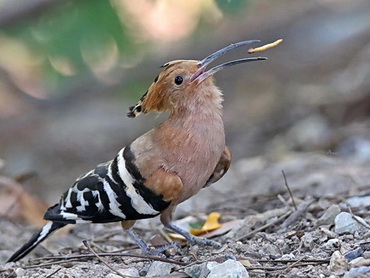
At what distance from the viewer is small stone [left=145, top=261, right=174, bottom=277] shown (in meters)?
3.39

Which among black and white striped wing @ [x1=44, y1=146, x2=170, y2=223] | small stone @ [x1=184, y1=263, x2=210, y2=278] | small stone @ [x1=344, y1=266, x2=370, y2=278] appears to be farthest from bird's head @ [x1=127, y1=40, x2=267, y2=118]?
small stone @ [x1=344, y1=266, x2=370, y2=278]

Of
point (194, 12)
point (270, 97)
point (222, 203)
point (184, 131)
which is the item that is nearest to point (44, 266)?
point (184, 131)

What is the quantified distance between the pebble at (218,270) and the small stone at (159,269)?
0.11m

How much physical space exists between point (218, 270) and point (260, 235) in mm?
830

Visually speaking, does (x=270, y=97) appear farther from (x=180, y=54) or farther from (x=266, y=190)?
(x=266, y=190)

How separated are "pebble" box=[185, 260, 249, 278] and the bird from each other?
426 mm

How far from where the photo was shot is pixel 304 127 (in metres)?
7.66

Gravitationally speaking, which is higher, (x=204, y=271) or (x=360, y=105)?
(x=204, y=271)

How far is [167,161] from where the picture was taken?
3.67 meters

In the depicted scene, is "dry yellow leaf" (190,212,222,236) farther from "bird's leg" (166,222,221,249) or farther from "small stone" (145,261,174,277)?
"small stone" (145,261,174,277)

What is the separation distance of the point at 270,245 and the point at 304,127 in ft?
13.2

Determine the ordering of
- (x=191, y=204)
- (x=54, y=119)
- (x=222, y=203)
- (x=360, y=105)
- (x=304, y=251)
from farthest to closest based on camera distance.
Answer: (x=54, y=119) < (x=360, y=105) < (x=191, y=204) < (x=222, y=203) < (x=304, y=251)

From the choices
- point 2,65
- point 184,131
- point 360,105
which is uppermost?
point 2,65

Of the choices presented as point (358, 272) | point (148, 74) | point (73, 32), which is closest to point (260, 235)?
point (358, 272)
